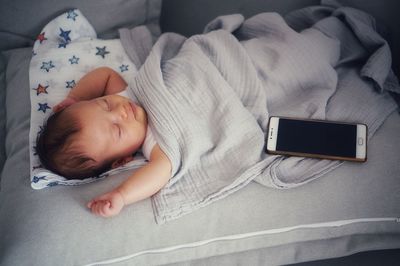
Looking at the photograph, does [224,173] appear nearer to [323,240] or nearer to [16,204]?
[323,240]

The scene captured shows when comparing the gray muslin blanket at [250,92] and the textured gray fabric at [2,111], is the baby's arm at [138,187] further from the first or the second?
the textured gray fabric at [2,111]

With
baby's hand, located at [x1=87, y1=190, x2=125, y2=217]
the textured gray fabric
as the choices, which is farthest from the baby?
the textured gray fabric

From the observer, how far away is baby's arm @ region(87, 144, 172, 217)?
75 centimetres

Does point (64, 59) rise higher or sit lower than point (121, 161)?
higher

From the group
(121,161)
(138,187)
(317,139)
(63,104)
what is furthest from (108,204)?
(317,139)

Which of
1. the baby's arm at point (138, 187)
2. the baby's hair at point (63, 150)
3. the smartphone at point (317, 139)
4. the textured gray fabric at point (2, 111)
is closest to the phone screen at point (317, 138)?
the smartphone at point (317, 139)

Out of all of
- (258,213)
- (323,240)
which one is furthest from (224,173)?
(323,240)

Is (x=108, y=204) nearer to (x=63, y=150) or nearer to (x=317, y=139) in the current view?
(x=63, y=150)

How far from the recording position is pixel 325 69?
94 centimetres

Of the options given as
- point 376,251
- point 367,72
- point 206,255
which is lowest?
point 376,251

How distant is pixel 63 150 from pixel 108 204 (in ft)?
0.51

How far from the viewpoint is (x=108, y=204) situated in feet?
2.44

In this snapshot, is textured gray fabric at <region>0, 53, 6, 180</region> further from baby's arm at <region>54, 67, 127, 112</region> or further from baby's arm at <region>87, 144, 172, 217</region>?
baby's arm at <region>87, 144, 172, 217</region>

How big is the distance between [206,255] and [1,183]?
0.47 meters
